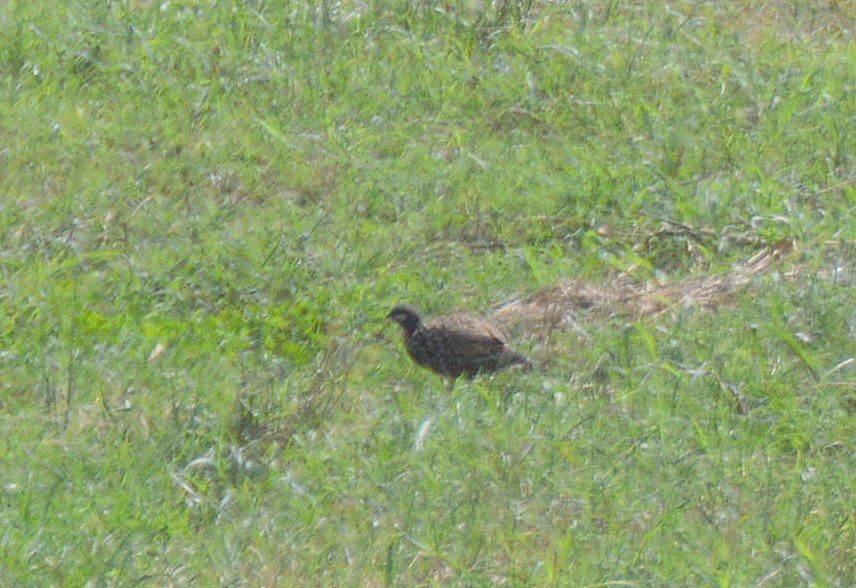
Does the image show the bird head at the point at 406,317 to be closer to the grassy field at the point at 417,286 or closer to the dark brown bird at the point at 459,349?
the dark brown bird at the point at 459,349

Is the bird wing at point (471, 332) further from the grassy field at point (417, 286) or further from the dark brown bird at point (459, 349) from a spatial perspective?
A: the grassy field at point (417, 286)

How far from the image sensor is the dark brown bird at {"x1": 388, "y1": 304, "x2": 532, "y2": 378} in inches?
231

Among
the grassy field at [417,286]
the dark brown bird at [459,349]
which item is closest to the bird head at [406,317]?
the dark brown bird at [459,349]

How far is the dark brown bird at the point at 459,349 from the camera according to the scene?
19.2 feet

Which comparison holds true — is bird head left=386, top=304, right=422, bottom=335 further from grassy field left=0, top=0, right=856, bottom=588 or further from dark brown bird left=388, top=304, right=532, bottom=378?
grassy field left=0, top=0, right=856, bottom=588

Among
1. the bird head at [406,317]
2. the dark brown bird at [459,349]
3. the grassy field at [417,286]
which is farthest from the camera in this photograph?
the bird head at [406,317]

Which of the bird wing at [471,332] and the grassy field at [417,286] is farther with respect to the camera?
the bird wing at [471,332]

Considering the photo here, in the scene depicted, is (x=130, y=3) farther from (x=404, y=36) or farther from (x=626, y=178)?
(x=626, y=178)

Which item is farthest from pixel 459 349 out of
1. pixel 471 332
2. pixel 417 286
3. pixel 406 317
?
pixel 417 286

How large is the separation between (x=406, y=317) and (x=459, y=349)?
0.29 metres

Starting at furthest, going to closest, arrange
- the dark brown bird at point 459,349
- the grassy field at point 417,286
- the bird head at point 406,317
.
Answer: the bird head at point 406,317, the dark brown bird at point 459,349, the grassy field at point 417,286

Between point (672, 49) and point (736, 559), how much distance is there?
418 cm

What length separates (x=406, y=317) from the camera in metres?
6.07

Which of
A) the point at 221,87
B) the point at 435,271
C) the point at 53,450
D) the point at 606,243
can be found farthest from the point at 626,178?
the point at 53,450
